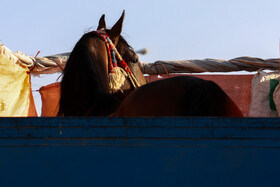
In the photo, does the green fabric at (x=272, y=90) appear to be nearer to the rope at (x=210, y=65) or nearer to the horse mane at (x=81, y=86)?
the rope at (x=210, y=65)

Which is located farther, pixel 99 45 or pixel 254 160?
pixel 99 45

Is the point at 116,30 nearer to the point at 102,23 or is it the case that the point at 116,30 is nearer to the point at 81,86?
the point at 102,23

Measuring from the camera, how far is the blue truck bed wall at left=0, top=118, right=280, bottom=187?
120 cm

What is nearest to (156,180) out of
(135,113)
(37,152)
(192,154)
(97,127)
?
(192,154)

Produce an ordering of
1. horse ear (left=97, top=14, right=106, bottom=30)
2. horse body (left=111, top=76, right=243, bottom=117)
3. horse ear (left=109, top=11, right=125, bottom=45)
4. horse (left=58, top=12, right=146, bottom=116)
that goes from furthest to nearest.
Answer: horse ear (left=97, top=14, right=106, bottom=30) → horse ear (left=109, top=11, right=125, bottom=45) → horse (left=58, top=12, right=146, bottom=116) → horse body (left=111, top=76, right=243, bottom=117)

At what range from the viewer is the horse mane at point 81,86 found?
9.15ft

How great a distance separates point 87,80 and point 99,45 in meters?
0.37

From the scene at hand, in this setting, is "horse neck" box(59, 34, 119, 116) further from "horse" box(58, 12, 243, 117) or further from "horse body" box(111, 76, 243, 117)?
"horse body" box(111, 76, 243, 117)

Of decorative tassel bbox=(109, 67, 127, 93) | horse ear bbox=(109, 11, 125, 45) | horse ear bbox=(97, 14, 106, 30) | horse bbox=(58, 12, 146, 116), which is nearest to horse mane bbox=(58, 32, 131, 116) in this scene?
horse bbox=(58, 12, 146, 116)

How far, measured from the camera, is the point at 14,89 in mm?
6016

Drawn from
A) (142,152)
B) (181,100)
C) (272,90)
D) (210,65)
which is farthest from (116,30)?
(210,65)

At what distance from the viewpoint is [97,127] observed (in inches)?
49.9

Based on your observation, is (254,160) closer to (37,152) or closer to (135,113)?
(37,152)

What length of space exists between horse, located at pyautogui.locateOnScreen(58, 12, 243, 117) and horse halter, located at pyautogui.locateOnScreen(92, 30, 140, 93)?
18 millimetres
